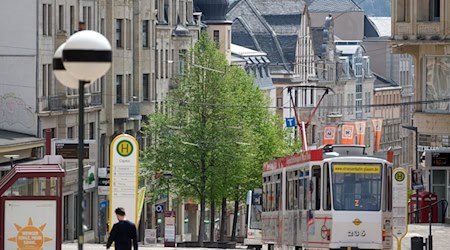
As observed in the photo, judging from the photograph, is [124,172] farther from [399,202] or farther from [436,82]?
[436,82]

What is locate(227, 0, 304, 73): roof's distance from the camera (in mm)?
152250

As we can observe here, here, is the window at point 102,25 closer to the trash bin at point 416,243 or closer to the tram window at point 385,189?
the trash bin at point 416,243

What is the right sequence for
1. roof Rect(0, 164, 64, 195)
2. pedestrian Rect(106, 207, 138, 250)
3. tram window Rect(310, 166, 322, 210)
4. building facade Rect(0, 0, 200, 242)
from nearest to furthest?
pedestrian Rect(106, 207, 138, 250) → roof Rect(0, 164, 64, 195) → tram window Rect(310, 166, 322, 210) → building facade Rect(0, 0, 200, 242)

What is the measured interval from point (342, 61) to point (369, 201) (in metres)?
134

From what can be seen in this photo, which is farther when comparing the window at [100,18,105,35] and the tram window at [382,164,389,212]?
the window at [100,18,105,35]

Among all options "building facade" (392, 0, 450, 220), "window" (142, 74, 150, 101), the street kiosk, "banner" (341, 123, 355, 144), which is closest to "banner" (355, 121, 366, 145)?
"banner" (341, 123, 355, 144)

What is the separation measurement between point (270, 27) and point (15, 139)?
8849 cm

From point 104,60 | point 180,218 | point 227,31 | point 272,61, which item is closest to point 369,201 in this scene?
point 104,60

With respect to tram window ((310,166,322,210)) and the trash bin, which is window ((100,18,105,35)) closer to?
the trash bin

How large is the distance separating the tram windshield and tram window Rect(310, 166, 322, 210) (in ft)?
1.22

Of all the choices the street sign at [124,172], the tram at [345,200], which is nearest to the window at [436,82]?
the tram at [345,200]

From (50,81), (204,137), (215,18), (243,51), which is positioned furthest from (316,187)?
(243,51)

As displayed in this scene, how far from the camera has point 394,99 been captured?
643 ft

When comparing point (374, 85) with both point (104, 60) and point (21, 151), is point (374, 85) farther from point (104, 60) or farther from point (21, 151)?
point (104, 60)
